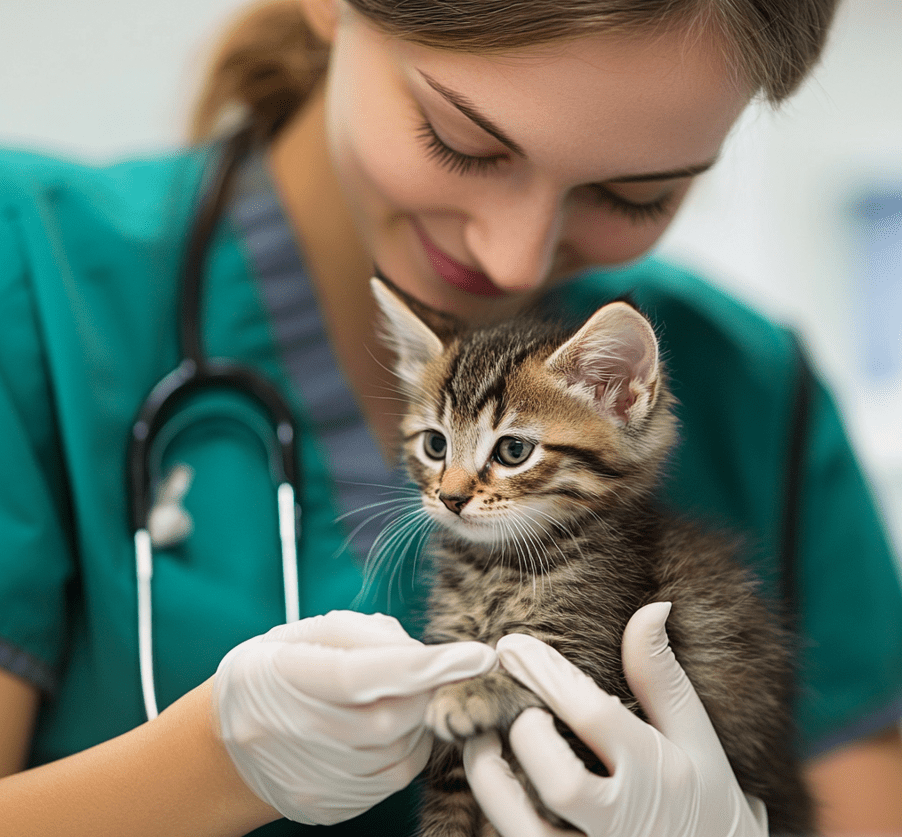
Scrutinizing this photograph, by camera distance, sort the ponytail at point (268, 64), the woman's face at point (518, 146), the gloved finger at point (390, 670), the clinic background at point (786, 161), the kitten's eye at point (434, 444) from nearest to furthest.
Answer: the gloved finger at point (390, 670), the woman's face at point (518, 146), the kitten's eye at point (434, 444), the ponytail at point (268, 64), the clinic background at point (786, 161)

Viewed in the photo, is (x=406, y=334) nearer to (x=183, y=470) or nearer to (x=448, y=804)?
(x=183, y=470)

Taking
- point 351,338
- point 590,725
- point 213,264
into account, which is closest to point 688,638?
point 590,725

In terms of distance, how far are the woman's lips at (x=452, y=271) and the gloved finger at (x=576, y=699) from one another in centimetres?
52

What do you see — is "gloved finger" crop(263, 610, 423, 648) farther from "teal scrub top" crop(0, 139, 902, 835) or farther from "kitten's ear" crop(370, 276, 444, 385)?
"kitten's ear" crop(370, 276, 444, 385)

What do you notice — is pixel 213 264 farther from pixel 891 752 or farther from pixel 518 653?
pixel 891 752

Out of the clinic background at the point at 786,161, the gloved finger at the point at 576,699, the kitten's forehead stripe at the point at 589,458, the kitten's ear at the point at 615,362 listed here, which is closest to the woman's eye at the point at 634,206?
the kitten's ear at the point at 615,362

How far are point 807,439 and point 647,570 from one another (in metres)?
0.75

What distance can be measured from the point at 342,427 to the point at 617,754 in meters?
0.67

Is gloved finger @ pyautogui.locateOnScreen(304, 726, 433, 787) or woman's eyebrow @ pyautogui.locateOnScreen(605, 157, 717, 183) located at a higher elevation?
woman's eyebrow @ pyautogui.locateOnScreen(605, 157, 717, 183)

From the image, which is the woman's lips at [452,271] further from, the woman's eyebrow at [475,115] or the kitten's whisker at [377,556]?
the kitten's whisker at [377,556]

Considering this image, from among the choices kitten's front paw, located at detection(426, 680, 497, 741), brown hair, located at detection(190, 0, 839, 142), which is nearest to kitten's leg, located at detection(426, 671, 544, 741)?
kitten's front paw, located at detection(426, 680, 497, 741)

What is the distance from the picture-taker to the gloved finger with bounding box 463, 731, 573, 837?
711 mm

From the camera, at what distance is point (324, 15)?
1.06 meters

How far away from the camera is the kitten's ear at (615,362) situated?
0.78 metres
